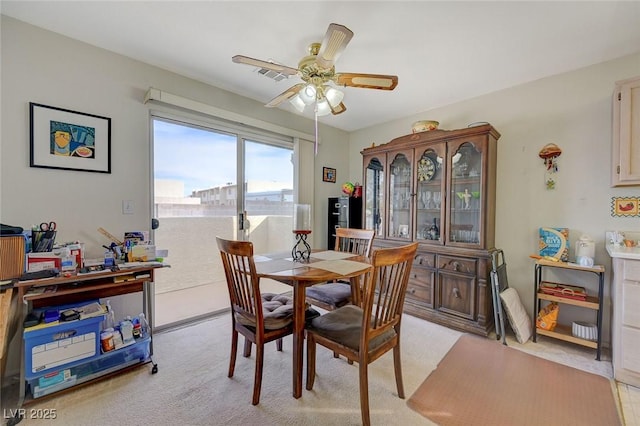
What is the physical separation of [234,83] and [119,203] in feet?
5.29

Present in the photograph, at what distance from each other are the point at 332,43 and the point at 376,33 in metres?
0.72

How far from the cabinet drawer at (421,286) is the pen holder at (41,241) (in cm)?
317

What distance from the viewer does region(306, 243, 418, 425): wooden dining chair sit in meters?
1.41

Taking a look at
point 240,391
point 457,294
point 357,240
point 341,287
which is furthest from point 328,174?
point 240,391

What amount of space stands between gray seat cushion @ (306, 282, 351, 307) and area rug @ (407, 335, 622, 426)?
78cm

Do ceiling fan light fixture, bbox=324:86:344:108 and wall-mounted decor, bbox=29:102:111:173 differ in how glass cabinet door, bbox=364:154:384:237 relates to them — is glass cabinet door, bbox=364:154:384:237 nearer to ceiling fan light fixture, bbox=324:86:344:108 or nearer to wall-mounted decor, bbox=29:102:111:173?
ceiling fan light fixture, bbox=324:86:344:108

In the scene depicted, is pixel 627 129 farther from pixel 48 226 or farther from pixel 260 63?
pixel 48 226

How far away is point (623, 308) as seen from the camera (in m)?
1.81

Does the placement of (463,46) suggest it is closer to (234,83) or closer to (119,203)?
(234,83)

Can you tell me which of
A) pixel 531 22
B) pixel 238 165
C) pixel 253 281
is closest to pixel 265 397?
pixel 253 281

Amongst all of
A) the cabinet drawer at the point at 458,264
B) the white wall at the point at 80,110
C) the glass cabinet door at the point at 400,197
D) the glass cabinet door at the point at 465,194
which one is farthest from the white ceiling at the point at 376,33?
the cabinet drawer at the point at 458,264

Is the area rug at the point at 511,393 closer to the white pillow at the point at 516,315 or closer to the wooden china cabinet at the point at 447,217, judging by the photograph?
the white pillow at the point at 516,315

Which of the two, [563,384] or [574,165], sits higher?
[574,165]

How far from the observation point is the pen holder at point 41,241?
67.4 inches
